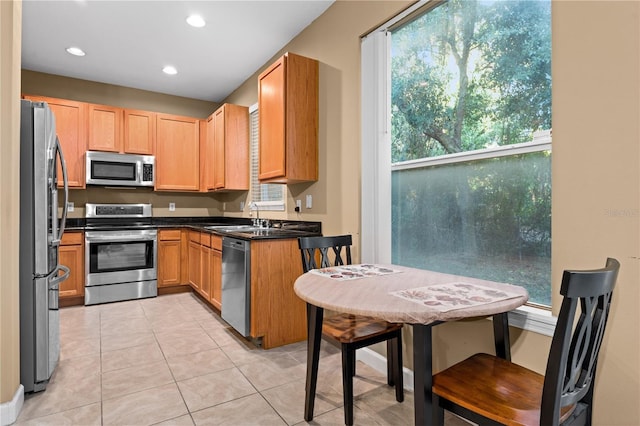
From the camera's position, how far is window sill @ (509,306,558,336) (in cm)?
150

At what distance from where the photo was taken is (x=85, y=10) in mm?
2957

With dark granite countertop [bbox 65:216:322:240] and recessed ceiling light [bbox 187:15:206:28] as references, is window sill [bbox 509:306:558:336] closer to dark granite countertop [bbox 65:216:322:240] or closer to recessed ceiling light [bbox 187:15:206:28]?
dark granite countertop [bbox 65:216:322:240]

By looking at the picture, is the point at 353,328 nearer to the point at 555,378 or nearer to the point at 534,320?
the point at 534,320

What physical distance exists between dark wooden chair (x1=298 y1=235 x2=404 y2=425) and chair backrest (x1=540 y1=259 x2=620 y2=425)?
889 millimetres

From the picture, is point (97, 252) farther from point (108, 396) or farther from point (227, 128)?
point (108, 396)

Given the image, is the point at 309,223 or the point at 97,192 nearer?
the point at 309,223

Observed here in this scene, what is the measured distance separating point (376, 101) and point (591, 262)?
1696 mm

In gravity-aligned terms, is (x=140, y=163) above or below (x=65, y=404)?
above

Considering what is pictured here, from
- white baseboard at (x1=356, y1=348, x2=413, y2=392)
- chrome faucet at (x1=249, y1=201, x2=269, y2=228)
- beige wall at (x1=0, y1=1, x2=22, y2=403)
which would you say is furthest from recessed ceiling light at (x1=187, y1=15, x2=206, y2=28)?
white baseboard at (x1=356, y1=348, x2=413, y2=392)

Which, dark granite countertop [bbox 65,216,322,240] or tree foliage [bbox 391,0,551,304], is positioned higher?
tree foliage [bbox 391,0,551,304]

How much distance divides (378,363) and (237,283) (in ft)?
4.25

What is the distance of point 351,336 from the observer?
1.77m

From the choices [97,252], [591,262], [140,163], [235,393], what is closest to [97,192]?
[140,163]

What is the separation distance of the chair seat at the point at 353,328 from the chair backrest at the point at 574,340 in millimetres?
889
